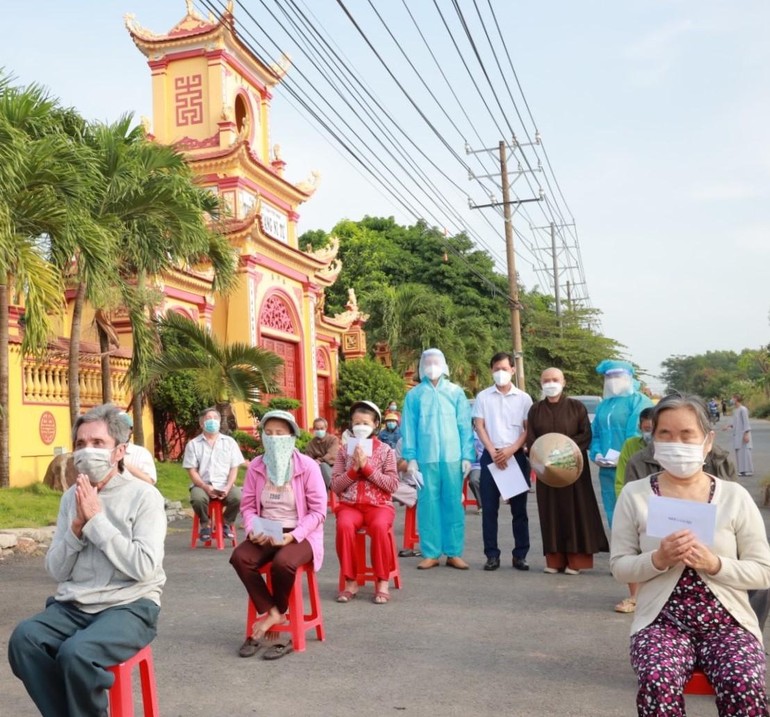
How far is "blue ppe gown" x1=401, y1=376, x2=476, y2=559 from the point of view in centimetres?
779

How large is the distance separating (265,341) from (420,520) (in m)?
14.8

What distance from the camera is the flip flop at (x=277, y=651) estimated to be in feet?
16.1

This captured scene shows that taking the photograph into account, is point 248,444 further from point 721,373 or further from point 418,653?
point 721,373

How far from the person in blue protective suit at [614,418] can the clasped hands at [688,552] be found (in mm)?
3835

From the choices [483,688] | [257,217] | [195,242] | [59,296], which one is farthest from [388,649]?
[257,217]

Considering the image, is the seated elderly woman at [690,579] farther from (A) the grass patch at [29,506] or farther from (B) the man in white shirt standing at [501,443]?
(A) the grass patch at [29,506]

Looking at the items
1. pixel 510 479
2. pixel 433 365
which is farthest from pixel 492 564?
pixel 433 365

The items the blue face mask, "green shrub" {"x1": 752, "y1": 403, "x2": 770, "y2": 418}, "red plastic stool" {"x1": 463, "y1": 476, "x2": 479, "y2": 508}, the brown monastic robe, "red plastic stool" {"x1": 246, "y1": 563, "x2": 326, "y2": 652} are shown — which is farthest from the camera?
"green shrub" {"x1": 752, "y1": 403, "x2": 770, "y2": 418}

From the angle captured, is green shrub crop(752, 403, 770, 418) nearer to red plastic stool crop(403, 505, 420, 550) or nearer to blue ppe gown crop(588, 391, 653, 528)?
red plastic stool crop(403, 505, 420, 550)

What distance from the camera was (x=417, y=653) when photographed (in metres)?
4.97

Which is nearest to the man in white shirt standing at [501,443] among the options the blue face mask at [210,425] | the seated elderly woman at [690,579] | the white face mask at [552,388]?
the white face mask at [552,388]

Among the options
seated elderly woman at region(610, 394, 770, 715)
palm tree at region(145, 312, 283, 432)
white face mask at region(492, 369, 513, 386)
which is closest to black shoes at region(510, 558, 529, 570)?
white face mask at region(492, 369, 513, 386)

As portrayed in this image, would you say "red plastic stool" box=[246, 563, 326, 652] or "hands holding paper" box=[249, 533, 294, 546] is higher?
"hands holding paper" box=[249, 533, 294, 546]

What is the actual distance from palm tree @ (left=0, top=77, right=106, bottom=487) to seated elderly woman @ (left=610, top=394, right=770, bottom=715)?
7243mm
